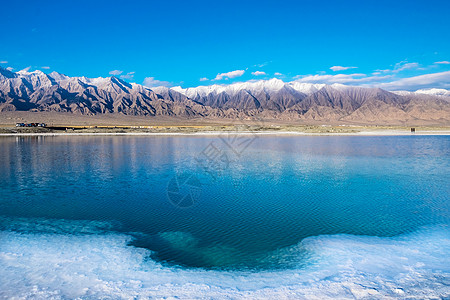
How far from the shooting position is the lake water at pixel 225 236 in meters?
8.09

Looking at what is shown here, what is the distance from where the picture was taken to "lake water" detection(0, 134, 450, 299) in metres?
8.09

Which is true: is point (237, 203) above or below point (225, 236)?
above

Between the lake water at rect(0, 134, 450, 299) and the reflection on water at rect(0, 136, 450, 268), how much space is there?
7cm

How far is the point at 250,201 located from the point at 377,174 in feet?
37.4

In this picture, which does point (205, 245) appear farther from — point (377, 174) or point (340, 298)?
point (377, 174)

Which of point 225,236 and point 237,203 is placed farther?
point 237,203

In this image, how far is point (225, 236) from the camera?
11.3 metres

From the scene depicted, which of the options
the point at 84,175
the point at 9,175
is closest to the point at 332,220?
the point at 84,175

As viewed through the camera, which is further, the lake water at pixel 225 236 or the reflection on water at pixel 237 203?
the reflection on water at pixel 237 203

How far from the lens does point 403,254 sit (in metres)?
9.81

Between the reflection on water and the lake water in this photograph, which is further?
the reflection on water

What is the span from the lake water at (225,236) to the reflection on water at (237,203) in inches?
2.8

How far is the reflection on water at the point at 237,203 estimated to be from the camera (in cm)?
1093

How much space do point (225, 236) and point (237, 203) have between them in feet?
13.5
